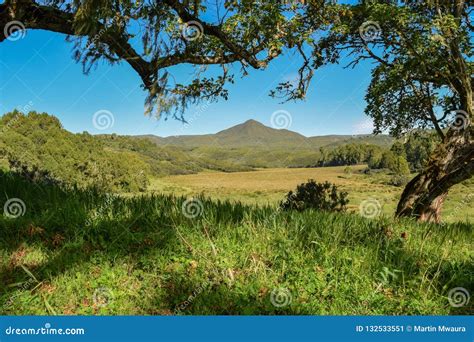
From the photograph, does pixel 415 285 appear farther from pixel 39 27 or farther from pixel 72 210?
pixel 39 27

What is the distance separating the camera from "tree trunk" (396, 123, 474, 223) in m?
9.87

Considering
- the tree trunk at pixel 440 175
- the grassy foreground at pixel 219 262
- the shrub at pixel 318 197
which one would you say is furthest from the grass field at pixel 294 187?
the grassy foreground at pixel 219 262

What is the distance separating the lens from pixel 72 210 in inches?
247

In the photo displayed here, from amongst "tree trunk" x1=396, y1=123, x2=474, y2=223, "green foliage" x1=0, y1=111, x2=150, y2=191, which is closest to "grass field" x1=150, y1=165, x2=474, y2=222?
"green foliage" x1=0, y1=111, x2=150, y2=191

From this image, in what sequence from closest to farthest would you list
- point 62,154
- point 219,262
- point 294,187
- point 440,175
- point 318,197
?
point 219,262 → point 440,175 → point 318,197 → point 62,154 → point 294,187

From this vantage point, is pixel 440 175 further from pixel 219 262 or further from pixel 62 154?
pixel 62 154

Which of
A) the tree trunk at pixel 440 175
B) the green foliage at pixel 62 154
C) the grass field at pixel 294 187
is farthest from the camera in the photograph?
the grass field at pixel 294 187

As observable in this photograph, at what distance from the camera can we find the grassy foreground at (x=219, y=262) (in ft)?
15.0

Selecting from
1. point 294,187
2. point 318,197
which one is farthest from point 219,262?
point 294,187

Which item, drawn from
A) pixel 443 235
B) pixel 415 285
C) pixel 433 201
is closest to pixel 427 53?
pixel 433 201

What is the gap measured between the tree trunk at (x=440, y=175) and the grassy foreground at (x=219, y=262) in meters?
3.94

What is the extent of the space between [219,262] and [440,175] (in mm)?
7544

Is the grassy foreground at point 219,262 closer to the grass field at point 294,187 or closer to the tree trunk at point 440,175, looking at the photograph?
the tree trunk at point 440,175

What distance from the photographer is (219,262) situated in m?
5.05
